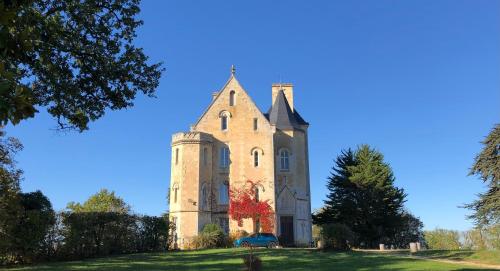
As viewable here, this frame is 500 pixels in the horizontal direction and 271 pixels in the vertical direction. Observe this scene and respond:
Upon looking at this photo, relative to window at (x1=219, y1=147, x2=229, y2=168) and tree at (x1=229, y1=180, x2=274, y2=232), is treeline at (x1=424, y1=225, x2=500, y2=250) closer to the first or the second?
Answer: tree at (x1=229, y1=180, x2=274, y2=232)

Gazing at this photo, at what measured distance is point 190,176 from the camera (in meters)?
43.4

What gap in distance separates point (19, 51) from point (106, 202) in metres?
62.5

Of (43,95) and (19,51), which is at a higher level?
(43,95)

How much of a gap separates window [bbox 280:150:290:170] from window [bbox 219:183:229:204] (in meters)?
5.94

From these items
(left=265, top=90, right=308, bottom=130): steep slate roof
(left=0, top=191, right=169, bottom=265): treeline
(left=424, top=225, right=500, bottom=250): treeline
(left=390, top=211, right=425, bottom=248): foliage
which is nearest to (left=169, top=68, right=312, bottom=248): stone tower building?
(left=265, top=90, right=308, bottom=130): steep slate roof

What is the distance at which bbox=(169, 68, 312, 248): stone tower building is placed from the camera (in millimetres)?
43188

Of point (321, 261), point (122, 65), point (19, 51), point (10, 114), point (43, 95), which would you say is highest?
point (122, 65)

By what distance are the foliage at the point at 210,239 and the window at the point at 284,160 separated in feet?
35.6

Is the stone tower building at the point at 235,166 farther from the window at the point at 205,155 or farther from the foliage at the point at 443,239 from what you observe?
the foliage at the point at 443,239

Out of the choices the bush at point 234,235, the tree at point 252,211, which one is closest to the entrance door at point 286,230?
the tree at point 252,211

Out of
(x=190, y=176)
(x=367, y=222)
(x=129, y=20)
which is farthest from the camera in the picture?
(x=367, y=222)

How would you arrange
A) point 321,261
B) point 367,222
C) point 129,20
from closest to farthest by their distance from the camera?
point 129,20, point 321,261, point 367,222

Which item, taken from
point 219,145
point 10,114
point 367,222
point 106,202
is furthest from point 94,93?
point 106,202

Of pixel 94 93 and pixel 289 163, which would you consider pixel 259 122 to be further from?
pixel 94 93
